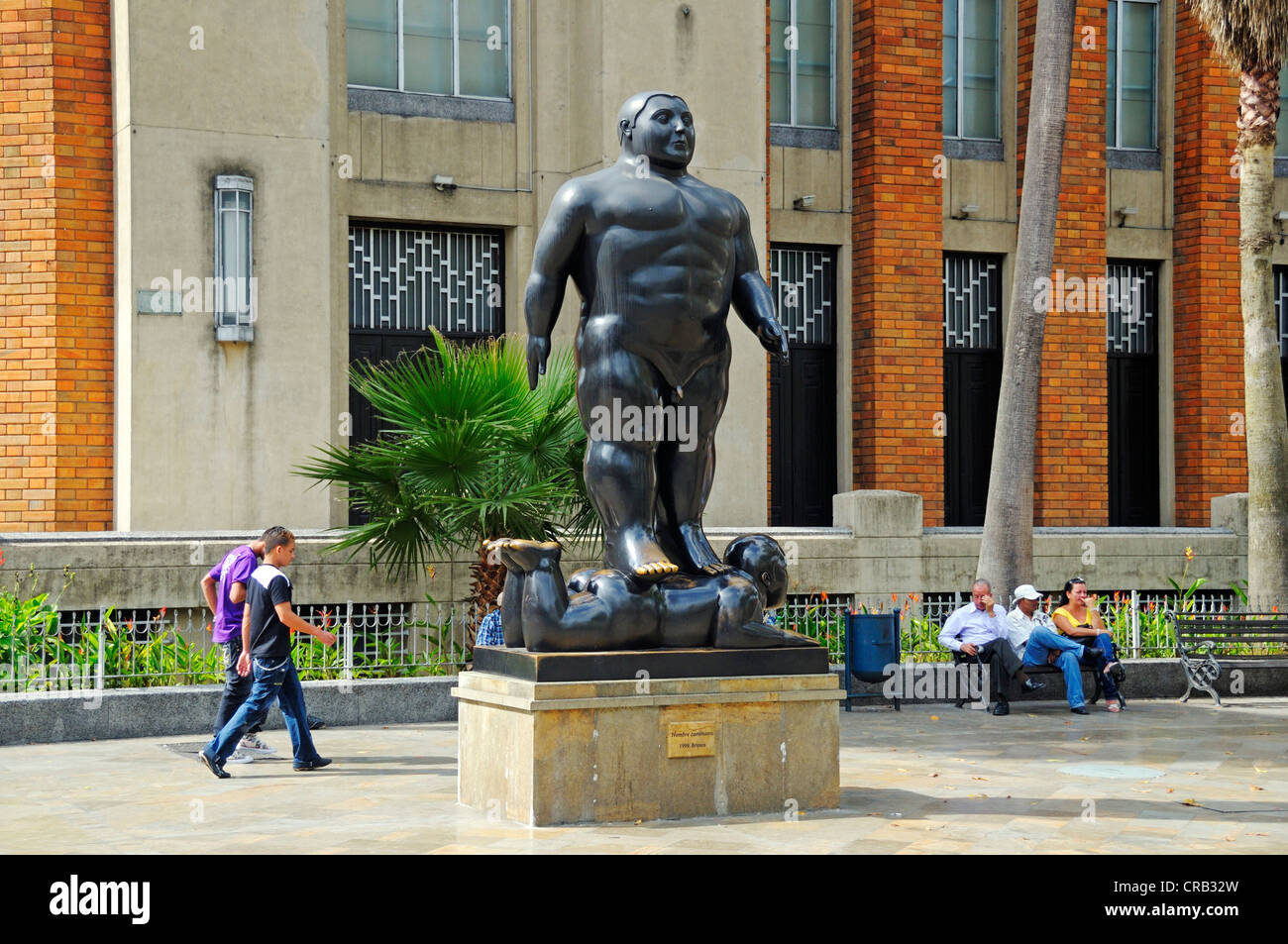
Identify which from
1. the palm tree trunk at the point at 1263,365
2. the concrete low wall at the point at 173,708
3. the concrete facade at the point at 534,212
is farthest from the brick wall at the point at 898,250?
the concrete low wall at the point at 173,708

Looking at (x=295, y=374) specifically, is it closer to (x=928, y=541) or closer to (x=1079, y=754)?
(x=928, y=541)

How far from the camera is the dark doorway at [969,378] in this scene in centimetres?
1905

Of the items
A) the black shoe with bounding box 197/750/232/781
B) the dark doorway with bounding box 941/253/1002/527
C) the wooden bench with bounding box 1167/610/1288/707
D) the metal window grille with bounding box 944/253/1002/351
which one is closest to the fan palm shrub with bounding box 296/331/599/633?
the black shoe with bounding box 197/750/232/781

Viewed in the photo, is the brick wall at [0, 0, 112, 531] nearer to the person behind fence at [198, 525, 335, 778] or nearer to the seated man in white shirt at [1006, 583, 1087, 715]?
the person behind fence at [198, 525, 335, 778]

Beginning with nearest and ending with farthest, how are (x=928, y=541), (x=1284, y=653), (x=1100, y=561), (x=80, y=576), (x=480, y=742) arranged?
1. (x=480, y=742)
2. (x=80, y=576)
3. (x=1284, y=653)
4. (x=928, y=541)
5. (x=1100, y=561)

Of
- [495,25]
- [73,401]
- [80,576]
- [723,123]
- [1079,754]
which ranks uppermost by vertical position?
[495,25]

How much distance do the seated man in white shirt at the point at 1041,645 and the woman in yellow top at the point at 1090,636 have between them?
0.29 ft

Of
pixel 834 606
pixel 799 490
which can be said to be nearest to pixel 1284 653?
pixel 834 606

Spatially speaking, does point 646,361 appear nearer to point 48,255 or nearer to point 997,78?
point 48,255

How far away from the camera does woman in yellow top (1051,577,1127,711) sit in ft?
43.5

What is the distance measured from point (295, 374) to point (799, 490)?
6255mm

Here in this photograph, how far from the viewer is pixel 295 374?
1529 centimetres

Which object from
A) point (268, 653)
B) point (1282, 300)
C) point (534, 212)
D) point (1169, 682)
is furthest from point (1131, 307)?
point (268, 653)

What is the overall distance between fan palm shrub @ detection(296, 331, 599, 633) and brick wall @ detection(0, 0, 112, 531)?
4042mm
